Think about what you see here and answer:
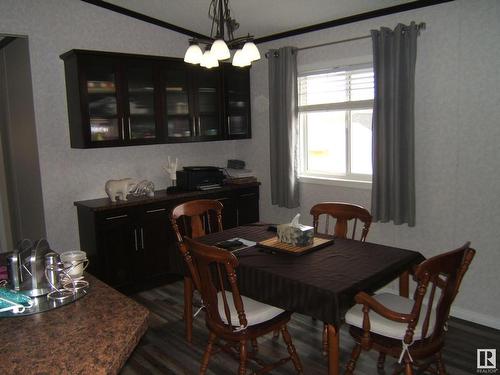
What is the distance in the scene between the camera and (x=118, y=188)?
3.81 metres

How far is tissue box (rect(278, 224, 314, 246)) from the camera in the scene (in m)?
2.57

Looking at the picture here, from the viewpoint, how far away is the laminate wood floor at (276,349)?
2650 mm

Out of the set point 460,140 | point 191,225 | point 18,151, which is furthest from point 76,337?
point 18,151

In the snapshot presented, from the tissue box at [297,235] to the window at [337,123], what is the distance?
5.02ft

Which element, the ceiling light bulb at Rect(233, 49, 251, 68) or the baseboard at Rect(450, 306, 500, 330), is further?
the baseboard at Rect(450, 306, 500, 330)

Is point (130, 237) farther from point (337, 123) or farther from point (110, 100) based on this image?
point (337, 123)

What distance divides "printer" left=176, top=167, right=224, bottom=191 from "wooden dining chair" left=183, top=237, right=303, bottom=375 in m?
1.87

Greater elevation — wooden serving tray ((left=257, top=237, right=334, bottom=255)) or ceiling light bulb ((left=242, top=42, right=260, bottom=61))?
ceiling light bulb ((left=242, top=42, right=260, bottom=61))

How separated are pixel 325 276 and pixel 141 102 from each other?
8.64 feet

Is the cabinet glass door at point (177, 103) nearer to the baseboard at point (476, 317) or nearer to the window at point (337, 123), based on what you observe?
the window at point (337, 123)

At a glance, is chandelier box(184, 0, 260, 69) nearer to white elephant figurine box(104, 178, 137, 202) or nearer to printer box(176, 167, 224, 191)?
white elephant figurine box(104, 178, 137, 202)

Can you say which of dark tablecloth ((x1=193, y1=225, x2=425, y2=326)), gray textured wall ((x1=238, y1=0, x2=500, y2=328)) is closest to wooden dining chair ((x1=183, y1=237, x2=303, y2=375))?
dark tablecloth ((x1=193, y1=225, x2=425, y2=326))

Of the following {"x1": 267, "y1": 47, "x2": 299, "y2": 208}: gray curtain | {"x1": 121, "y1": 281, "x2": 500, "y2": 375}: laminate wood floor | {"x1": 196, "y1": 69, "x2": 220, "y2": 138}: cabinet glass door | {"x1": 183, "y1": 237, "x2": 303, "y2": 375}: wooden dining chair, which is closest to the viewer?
{"x1": 183, "y1": 237, "x2": 303, "y2": 375}: wooden dining chair

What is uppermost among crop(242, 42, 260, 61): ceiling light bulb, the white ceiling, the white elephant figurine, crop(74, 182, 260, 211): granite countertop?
the white ceiling
